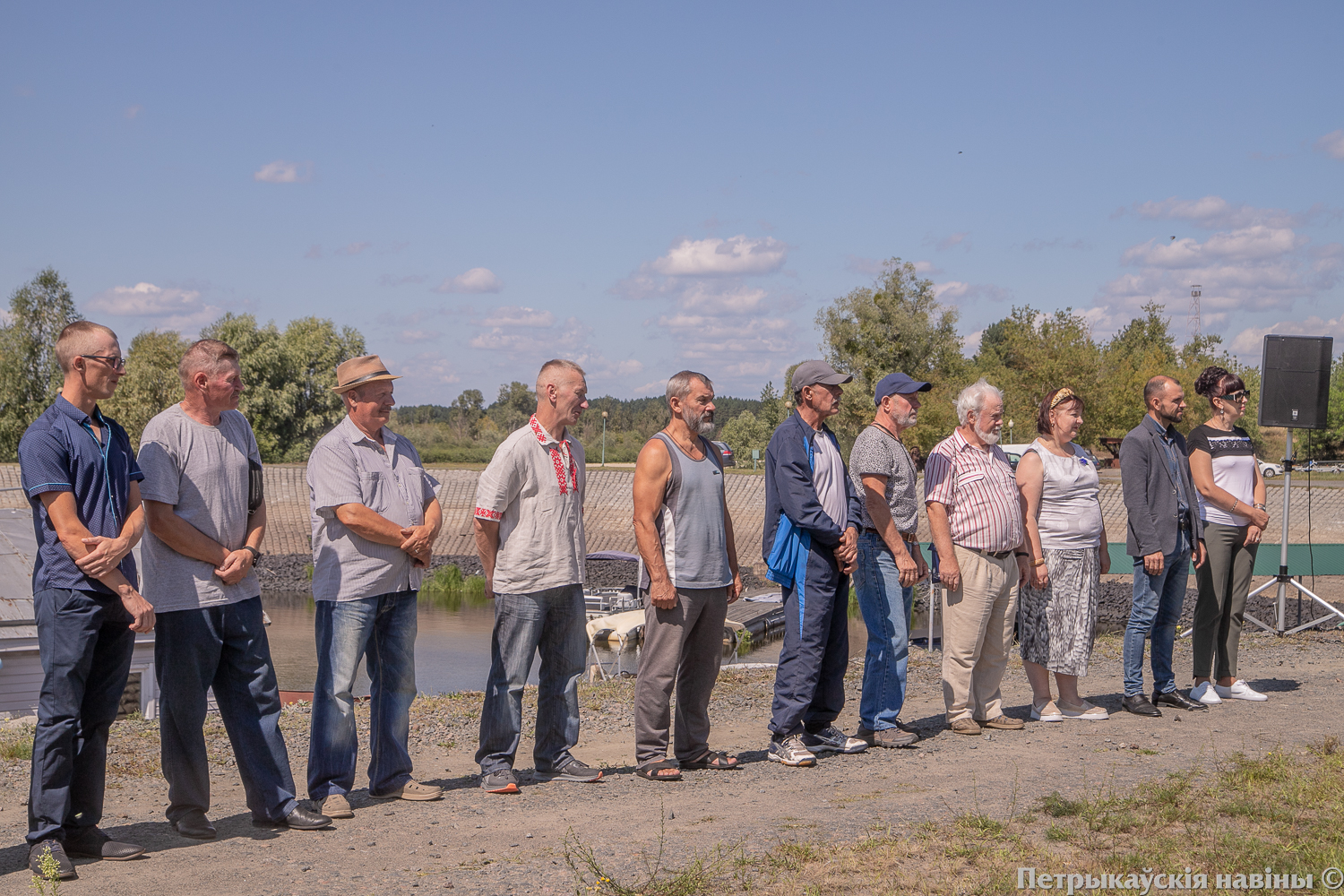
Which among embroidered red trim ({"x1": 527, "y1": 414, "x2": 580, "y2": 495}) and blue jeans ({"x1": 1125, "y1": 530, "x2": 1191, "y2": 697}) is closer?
embroidered red trim ({"x1": 527, "y1": 414, "x2": 580, "y2": 495})

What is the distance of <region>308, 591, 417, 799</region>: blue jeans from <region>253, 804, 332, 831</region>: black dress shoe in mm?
172

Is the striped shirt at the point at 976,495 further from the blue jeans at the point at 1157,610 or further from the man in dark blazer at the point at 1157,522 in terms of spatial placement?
the blue jeans at the point at 1157,610

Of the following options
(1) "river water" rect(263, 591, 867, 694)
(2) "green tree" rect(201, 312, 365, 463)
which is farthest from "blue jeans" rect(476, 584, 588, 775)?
(2) "green tree" rect(201, 312, 365, 463)

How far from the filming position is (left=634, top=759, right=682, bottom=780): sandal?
5.24m

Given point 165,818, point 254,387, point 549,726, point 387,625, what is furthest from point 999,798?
point 254,387

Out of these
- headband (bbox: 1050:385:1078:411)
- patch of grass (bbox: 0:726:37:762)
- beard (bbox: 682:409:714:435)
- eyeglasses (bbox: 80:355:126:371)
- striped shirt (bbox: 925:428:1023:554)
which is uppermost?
headband (bbox: 1050:385:1078:411)

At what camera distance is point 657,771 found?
5.26m

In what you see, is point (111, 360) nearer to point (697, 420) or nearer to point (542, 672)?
point (542, 672)

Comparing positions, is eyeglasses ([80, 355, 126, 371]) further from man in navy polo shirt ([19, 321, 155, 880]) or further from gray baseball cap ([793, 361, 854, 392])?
gray baseball cap ([793, 361, 854, 392])

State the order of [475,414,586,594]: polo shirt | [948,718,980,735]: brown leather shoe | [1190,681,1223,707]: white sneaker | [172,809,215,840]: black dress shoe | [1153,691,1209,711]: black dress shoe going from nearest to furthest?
[172,809,215,840]: black dress shoe, [475,414,586,594]: polo shirt, [948,718,980,735]: brown leather shoe, [1153,691,1209,711]: black dress shoe, [1190,681,1223,707]: white sneaker

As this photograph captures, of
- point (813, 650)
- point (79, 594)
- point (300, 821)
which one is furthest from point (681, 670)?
point (79, 594)

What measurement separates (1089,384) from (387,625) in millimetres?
36925

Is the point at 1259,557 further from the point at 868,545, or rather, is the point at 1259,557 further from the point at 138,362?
the point at 138,362

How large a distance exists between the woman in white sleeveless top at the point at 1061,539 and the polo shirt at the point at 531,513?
2.77 meters
